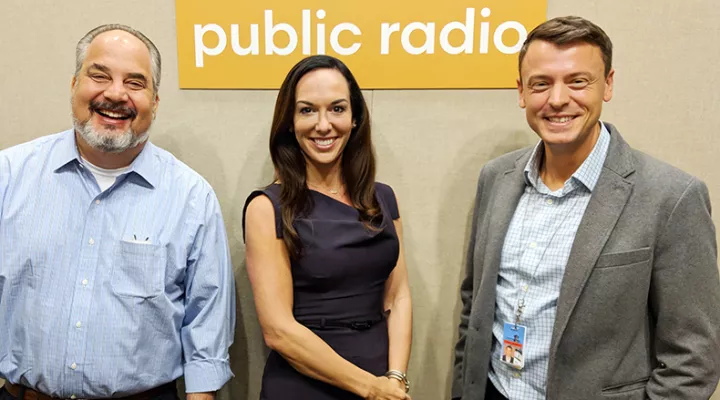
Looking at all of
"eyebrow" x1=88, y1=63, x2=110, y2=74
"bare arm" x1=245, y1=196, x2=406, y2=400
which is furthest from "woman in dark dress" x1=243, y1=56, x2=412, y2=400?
"eyebrow" x1=88, y1=63, x2=110, y2=74

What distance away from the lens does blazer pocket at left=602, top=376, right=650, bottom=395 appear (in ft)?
4.84

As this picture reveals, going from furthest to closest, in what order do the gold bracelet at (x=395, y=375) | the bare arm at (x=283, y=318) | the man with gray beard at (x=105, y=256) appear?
the gold bracelet at (x=395, y=375) < the bare arm at (x=283, y=318) < the man with gray beard at (x=105, y=256)

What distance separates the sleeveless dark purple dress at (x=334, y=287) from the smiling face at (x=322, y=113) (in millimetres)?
176

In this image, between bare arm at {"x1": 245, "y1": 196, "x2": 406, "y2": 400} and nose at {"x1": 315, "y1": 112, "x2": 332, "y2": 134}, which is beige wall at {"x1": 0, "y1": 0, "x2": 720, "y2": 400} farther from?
bare arm at {"x1": 245, "y1": 196, "x2": 406, "y2": 400}

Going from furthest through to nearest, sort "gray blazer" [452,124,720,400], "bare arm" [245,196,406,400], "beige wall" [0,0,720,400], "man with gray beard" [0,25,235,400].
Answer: "beige wall" [0,0,720,400]
"bare arm" [245,196,406,400]
"man with gray beard" [0,25,235,400]
"gray blazer" [452,124,720,400]

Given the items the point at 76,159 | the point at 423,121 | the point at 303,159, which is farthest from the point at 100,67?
the point at 423,121

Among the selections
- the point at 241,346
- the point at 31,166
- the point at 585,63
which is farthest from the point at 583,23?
the point at 241,346

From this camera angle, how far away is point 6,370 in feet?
5.35

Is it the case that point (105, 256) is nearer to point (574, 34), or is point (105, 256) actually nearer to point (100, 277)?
point (100, 277)

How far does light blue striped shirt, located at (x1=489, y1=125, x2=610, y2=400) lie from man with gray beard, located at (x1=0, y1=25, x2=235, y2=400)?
38.9 inches

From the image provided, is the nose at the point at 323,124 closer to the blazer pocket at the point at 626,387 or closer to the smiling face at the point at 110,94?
the smiling face at the point at 110,94

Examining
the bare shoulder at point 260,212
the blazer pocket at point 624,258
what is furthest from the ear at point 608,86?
the bare shoulder at point 260,212

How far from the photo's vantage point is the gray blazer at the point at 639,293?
1402 mm

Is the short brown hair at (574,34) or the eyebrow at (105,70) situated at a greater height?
the short brown hair at (574,34)
